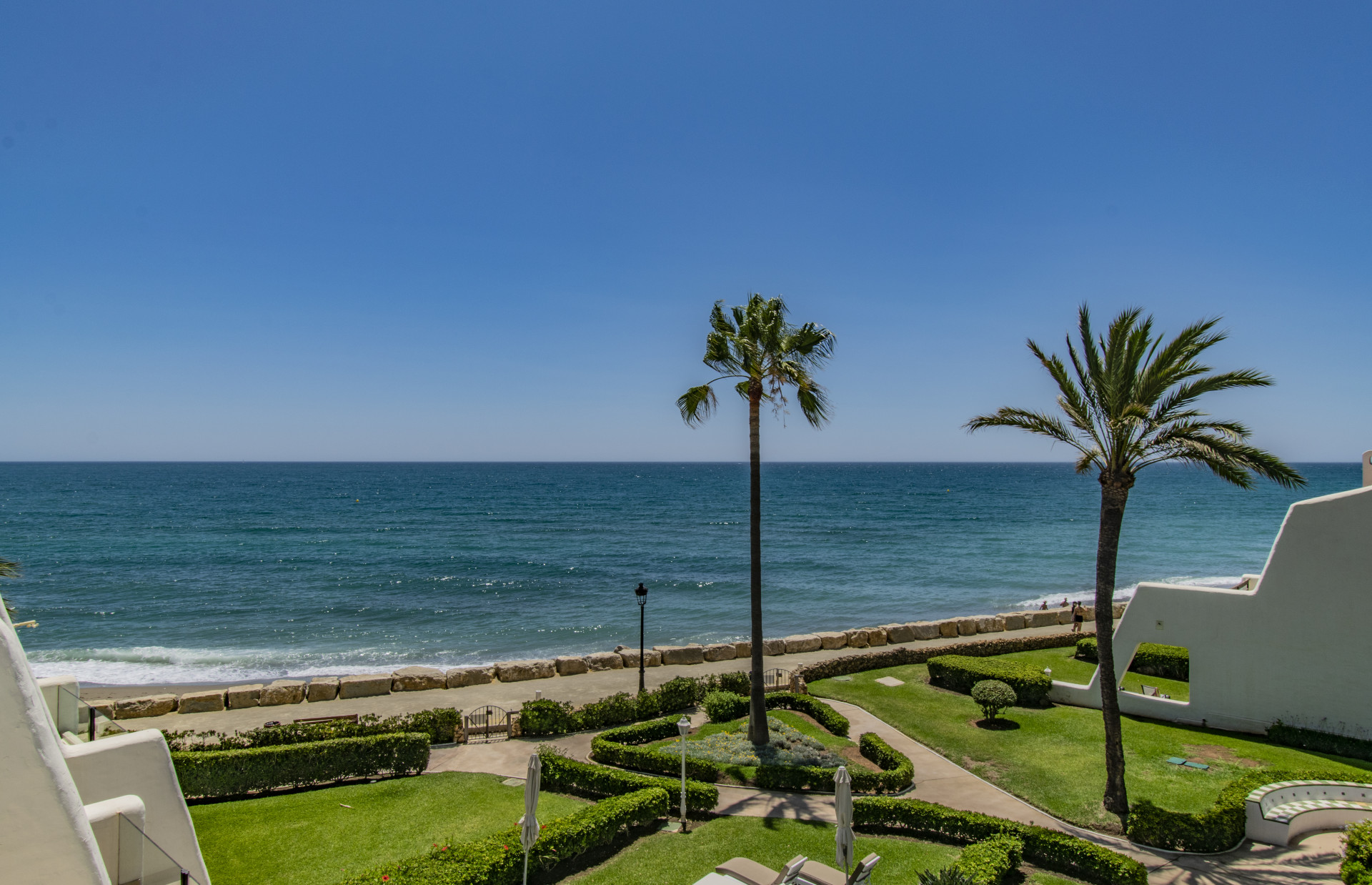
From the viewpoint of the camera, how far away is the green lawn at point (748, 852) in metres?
10.8

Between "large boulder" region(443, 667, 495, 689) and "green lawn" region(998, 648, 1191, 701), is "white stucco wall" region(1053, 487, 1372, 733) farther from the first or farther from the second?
"large boulder" region(443, 667, 495, 689)

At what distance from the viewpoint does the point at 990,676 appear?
21000mm

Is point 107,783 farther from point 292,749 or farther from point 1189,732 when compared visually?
point 1189,732

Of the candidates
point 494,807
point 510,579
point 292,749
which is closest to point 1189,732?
point 494,807

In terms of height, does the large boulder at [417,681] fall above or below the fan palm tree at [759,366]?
below

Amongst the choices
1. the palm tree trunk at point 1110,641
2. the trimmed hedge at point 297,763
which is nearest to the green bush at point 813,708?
the palm tree trunk at point 1110,641

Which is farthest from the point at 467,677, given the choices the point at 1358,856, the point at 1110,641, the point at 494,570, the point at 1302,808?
the point at 494,570

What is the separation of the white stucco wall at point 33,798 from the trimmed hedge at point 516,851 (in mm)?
3683

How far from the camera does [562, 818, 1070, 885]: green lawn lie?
10836mm

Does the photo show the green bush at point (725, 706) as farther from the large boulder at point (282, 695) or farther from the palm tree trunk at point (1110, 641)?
the large boulder at point (282, 695)

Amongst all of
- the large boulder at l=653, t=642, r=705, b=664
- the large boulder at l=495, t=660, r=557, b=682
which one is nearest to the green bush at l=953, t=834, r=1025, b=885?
the large boulder at l=653, t=642, r=705, b=664

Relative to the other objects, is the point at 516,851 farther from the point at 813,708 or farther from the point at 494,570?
the point at 494,570

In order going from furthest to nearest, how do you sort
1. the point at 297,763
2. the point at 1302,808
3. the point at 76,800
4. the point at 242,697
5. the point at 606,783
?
the point at 242,697, the point at 297,763, the point at 606,783, the point at 1302,808, the point at 76,800

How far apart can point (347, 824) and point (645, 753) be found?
5.90 meters
